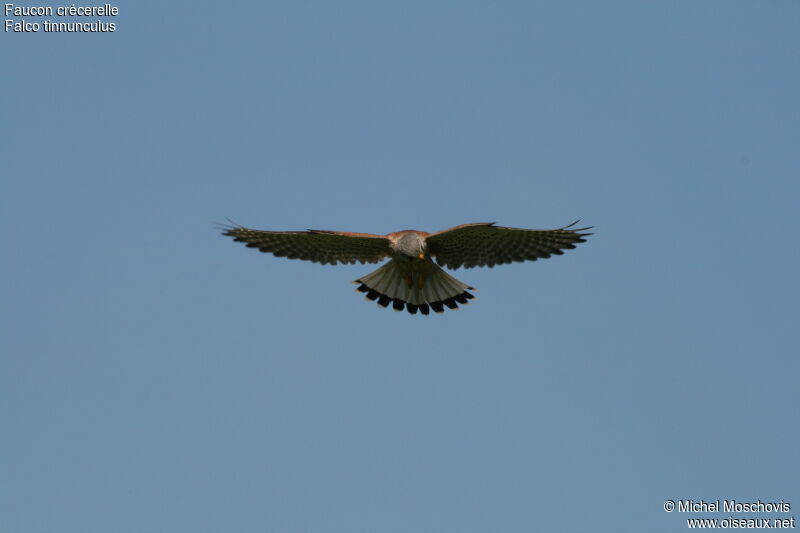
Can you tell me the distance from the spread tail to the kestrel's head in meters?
0.70

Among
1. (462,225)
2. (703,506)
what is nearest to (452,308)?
(462,225)

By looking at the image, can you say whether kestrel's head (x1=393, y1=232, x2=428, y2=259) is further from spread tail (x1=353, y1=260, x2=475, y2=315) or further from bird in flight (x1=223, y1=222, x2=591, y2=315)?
spread tail (x1=353, y1=260, x2=475, y2=315)

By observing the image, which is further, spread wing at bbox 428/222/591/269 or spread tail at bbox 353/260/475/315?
spread tail at bbox 353/260/475/315

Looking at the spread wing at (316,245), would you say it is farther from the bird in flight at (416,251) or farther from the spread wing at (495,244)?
the spread wing at (495,244)

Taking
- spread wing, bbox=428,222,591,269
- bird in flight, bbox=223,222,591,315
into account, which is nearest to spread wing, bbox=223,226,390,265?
bird in flight, bbox=223,222,591,315

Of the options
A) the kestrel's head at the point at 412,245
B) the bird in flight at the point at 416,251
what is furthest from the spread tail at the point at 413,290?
the kestrel's head at the point at 412,245

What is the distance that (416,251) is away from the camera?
12.3 meters

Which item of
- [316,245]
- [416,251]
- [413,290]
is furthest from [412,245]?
[316,245]

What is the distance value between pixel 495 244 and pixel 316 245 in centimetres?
259

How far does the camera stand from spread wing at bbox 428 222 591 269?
1236 centimetres

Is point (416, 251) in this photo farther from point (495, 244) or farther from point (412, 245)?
point (495, 244)

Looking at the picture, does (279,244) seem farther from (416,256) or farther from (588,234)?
(588,234)

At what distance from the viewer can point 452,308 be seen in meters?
13.0

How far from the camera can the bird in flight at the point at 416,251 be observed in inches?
490
